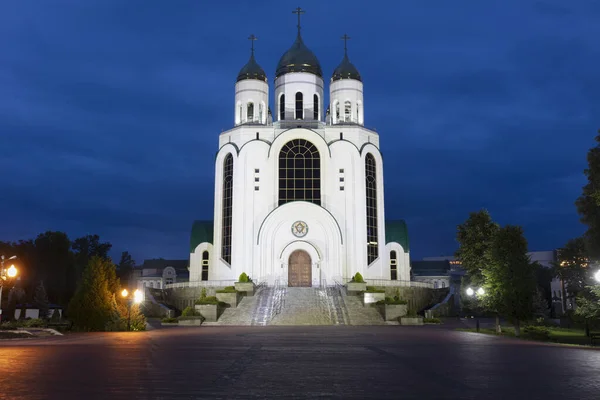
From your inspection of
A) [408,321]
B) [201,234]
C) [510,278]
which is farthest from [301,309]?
[201,234]

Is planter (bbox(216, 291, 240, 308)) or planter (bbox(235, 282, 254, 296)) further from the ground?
planter (bbox(235, 282, 254, 296))

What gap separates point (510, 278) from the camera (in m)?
28.0

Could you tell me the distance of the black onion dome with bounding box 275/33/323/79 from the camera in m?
57.8

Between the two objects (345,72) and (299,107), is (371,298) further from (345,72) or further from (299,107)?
(345,72)

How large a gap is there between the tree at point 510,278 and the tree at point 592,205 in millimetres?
2771

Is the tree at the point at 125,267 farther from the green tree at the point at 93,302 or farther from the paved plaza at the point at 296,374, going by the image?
the paved plaza at the point at 296,374

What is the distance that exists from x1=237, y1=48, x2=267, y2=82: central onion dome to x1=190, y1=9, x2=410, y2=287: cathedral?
107mm

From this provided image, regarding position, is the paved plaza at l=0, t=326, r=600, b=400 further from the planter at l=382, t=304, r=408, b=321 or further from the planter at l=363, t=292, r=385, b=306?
the planter at l=363, t=292, r=385, b=306

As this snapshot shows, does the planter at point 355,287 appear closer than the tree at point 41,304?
Yes

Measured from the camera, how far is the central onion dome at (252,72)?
189 ft

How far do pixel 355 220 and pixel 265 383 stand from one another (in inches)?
1682

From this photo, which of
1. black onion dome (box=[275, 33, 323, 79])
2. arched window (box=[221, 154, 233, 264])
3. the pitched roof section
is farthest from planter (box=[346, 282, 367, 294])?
the pitched roof section

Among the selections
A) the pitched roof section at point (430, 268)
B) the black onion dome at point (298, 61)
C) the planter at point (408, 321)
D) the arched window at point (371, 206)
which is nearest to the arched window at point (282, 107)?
the black onion dome at point (298, 61)

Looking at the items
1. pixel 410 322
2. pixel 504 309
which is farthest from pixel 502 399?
pixel 410 322
